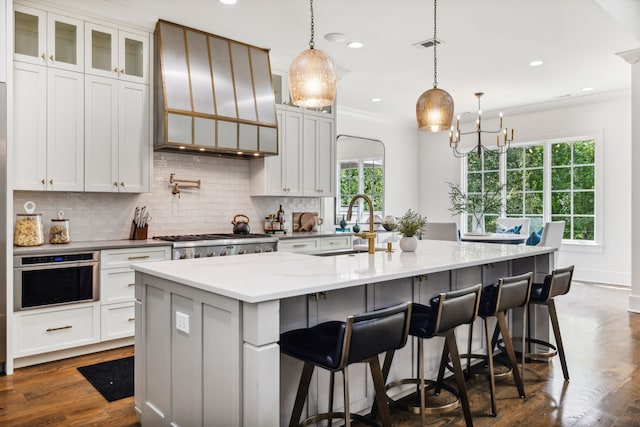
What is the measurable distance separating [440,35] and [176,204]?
3.14 metres

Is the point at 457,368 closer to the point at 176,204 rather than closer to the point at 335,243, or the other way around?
the point at 335,243

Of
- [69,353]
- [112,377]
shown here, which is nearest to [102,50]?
[69,353]

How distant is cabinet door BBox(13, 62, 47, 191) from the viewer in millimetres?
3559

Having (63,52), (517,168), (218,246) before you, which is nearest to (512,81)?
(517,168)

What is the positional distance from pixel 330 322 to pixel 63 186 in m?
2.73

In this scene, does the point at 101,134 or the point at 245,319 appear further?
the point at 101,134

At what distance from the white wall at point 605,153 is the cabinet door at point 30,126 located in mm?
6872

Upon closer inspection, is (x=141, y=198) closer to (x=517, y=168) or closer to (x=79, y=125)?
(x=79, y=125)

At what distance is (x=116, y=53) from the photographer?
410 centimetres

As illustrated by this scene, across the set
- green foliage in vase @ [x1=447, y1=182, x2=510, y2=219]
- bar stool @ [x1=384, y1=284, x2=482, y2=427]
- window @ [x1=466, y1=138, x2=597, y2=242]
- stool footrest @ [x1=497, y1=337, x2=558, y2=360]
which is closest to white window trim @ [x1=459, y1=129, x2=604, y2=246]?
window @ [x1=466, y1=138, x2=597, y2=242]

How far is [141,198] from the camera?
454 cm

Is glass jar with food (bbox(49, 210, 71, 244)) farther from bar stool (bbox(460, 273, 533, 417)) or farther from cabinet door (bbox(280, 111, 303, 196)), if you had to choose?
bar stool (bbox(460, 273, 533, 417))

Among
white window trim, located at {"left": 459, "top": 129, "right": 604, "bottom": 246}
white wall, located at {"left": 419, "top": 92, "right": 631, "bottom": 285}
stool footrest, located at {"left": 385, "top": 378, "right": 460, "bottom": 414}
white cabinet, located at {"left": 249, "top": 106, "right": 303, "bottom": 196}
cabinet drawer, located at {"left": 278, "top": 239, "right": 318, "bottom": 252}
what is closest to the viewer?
stool footrest, located at {"left": 385, "top": 378, "right": 460, "bottom": 414}

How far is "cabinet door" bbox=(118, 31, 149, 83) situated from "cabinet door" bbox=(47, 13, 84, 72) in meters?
0.37
